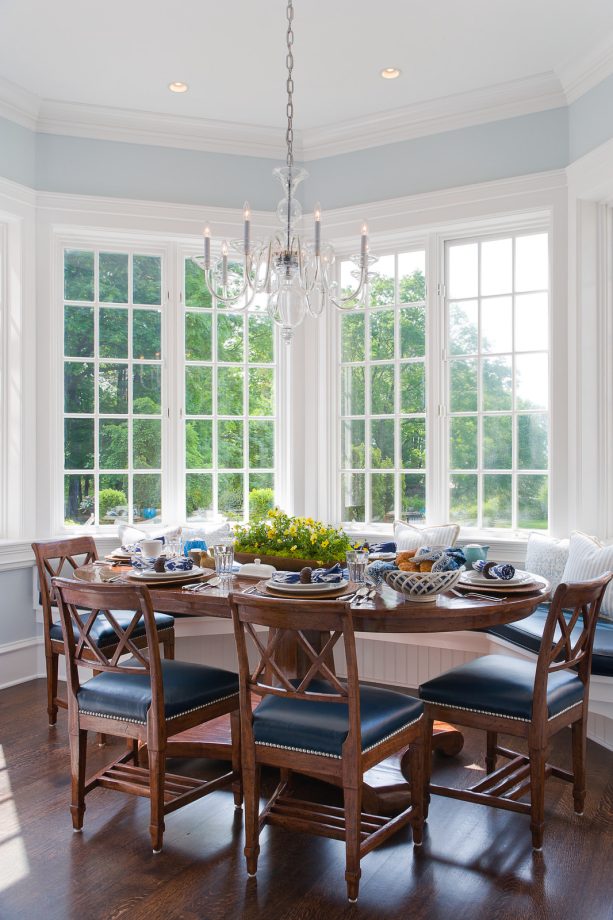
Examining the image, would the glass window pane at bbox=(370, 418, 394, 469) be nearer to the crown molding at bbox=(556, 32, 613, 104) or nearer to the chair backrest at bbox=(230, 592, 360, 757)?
the crown molding at bbox=(556, 32, 613, 104)

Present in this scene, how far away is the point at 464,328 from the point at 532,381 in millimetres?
513

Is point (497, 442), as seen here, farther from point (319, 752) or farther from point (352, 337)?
point (319, 752)

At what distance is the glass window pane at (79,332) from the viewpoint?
4.57 m

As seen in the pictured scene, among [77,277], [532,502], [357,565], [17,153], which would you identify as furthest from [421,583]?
[17,153]

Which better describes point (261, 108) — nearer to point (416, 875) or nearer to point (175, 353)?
point (175, 353)

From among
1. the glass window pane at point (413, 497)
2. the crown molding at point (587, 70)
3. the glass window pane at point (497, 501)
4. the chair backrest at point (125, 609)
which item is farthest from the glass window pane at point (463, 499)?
the chair backrest at point (125, 609)

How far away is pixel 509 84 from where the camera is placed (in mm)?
4117

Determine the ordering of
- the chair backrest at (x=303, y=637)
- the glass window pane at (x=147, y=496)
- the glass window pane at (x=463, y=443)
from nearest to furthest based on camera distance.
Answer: the chair backrest at (x=303, y=637) → the glass window pane at (x=463, y=443) → the glass window pane at (x=147, y=496)

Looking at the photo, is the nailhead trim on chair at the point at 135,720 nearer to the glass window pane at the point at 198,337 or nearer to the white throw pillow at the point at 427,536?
the white throw pillow at the point at 427,536

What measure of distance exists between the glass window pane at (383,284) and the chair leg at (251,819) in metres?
3.13

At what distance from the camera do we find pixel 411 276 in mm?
4633

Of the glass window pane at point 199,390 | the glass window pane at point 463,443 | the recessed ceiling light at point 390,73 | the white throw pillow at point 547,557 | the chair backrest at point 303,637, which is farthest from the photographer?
the glass window pane at point 199,390

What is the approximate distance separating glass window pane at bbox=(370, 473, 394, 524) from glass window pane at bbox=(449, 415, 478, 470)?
0.41 metres

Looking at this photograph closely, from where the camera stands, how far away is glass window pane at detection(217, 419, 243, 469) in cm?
482
